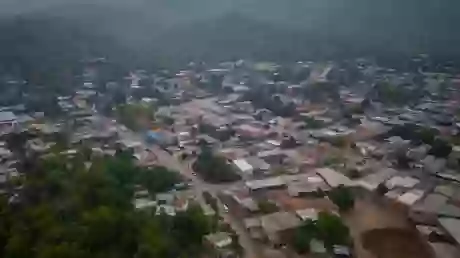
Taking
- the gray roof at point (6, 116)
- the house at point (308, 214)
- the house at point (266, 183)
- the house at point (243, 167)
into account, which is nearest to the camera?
the house at point (308, 214)

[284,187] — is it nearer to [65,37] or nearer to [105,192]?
[105,192]

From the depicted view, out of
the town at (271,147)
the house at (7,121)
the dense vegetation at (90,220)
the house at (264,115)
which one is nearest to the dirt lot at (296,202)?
the town at (271,147)

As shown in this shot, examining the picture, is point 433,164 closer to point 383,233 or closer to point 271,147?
point 383,233

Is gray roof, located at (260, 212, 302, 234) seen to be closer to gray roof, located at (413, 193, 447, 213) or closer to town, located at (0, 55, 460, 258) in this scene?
town, located at (0, 55, 460, 258)

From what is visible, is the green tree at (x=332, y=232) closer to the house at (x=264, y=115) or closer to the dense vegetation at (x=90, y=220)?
the dense vegetation at (x=90, y=220)

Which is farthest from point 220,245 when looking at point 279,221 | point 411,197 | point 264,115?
point 264,115

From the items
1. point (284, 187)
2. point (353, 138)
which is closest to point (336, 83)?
point (353, 138)

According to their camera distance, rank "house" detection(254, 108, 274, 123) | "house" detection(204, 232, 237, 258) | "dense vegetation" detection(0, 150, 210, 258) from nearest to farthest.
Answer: "dense vegetation" detection(0, 150, 210, 258) < "house" detection(204, 232, 237, 258) < "house" detection(254, 108, 274, 123)

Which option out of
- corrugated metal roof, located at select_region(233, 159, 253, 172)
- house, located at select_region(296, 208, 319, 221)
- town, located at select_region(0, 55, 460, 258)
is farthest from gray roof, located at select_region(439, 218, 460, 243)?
corrugated metal roof, located at select_region(233, 159, 253, 172)
